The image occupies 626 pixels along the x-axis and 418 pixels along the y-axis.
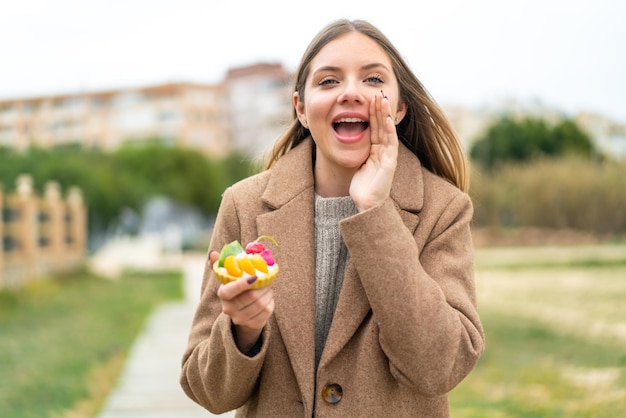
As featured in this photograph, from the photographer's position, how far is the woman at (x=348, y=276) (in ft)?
5.83

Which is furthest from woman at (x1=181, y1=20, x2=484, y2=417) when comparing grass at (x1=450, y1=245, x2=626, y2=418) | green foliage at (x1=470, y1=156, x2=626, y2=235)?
green foliage at (x1=470, y1=156, x2=626, y2=235)

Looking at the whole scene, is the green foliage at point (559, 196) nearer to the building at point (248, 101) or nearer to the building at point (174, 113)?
the building at point (174, 113)

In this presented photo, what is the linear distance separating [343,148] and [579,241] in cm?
2203

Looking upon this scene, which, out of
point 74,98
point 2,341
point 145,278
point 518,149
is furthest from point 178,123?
point 2,341

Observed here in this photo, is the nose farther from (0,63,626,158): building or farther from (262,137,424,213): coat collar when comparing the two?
(0,63,626,158): building

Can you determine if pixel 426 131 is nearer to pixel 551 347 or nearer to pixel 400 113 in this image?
pixel 400 113

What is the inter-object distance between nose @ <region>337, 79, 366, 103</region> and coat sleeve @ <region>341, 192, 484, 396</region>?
0.89 feet

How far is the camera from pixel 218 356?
6.09 ft

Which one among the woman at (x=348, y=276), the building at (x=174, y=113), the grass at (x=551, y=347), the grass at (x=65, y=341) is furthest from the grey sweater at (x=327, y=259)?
the building at (x=174, y=113)

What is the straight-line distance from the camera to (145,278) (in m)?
19.8

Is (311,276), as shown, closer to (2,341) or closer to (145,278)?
(2,341)

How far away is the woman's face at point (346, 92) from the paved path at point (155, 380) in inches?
143

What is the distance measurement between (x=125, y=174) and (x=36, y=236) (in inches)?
1041

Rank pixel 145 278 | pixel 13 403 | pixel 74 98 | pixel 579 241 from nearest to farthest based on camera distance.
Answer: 1. pixel 13 403
2. pixel 145 278
3. pixel 579 241
4. pixel 74 98
